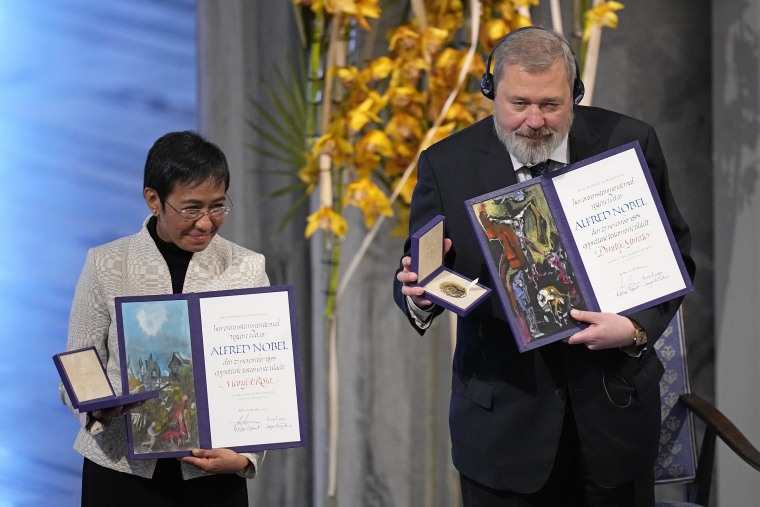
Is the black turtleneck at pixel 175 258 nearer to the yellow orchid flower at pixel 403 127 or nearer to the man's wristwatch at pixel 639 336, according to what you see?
the man's wristwatch at pixel 639 336

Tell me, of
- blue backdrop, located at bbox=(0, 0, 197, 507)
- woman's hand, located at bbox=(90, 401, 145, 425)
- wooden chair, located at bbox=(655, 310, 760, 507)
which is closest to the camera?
woman's hand, located at bbox=(90, 401, 145, 425)

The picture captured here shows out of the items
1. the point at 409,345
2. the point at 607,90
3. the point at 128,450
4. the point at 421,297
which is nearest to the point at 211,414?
the point at 128,450

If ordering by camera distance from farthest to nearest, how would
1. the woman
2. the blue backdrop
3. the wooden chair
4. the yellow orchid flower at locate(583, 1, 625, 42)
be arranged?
1. the blue backdrop
2. the yellow orchid flower at locate(583, 1, 625, 42)
3. the wooden chair
4. the woman

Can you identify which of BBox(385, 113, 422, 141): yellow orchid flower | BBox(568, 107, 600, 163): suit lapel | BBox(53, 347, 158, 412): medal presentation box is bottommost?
BBox(53, 347, 158, 412): medal presentation box

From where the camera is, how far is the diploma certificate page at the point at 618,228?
2168mm

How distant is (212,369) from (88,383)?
0.85ft

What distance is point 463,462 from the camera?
2.30 metres

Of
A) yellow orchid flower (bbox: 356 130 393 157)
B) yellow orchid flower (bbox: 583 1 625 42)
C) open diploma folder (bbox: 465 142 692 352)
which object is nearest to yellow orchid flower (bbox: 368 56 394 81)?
yellow orchid flower (bbox: 356 130 393 157)

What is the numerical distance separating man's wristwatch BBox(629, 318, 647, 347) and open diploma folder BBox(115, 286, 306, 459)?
711 mm

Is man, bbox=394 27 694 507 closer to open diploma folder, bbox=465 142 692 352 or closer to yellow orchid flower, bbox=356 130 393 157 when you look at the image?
open diploma folder, bbox=465 142 692 352

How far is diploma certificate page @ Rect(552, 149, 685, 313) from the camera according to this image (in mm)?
2168

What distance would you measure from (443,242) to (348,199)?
126 cm

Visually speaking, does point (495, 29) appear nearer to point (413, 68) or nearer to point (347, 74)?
point (413, 68)

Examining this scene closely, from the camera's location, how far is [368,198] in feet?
11.1
